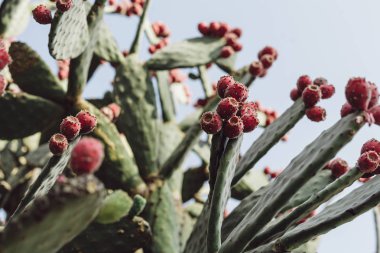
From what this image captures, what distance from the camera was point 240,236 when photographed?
143 cm

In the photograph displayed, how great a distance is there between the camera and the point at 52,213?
0.83 metres

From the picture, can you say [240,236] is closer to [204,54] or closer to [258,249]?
[258,249]

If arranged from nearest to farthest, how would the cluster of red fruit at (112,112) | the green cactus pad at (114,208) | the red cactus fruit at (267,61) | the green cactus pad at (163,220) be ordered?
the green cactus pad at (114,208) < the green cactus pad at (163,220) < the cluster of red fruit at (112,112) < the red cactus fruit at (267,61)

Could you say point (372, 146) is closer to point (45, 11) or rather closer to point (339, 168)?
point (339, 168)

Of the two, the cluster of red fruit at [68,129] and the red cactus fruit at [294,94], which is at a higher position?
the red cactus fruit at [294,94]

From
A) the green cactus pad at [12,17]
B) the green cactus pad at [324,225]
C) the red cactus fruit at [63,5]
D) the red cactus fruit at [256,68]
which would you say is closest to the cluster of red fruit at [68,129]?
the green cactus pad at [324,225]

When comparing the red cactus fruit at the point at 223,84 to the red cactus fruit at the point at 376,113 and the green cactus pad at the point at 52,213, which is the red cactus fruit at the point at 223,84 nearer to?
the red cactus fruit at the point at 376,113

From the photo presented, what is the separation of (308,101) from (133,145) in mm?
1050

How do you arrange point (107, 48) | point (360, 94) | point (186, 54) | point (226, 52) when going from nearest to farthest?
point (360, 94), point (107, 48), point (186, 54), point (226, 52)

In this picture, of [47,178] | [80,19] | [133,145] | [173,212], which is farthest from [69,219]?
[133,145]

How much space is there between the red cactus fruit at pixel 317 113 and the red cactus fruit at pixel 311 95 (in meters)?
0.02

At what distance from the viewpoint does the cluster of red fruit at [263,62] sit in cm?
264

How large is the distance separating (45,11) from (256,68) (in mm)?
1106

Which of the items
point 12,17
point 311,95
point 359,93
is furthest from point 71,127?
point 12,17
